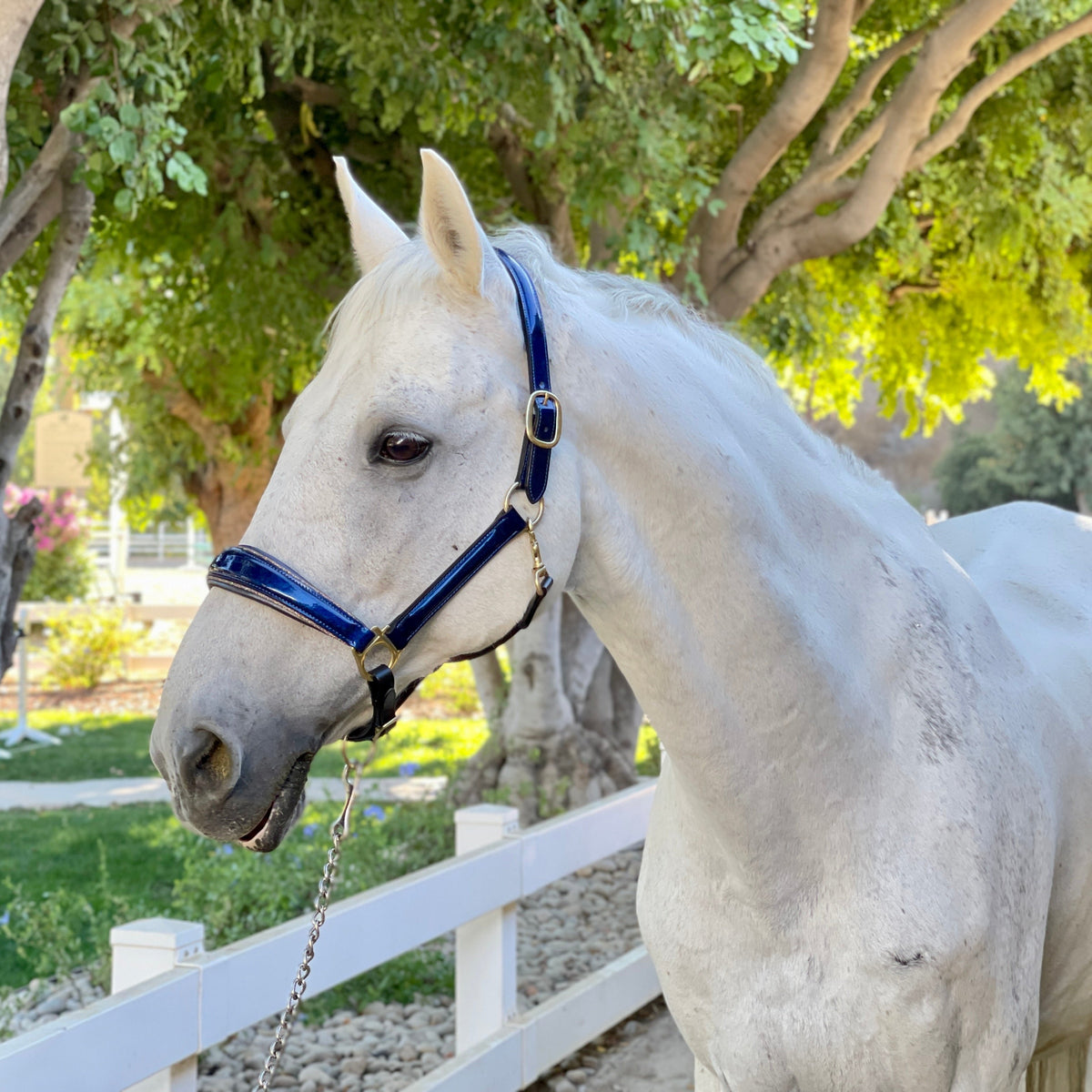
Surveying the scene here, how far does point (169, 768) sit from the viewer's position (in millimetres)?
1283

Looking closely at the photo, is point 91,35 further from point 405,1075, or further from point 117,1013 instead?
point 405,1075

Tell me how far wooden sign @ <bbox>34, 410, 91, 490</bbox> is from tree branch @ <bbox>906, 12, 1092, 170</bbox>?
26.0ft

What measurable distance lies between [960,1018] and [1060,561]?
1112mm

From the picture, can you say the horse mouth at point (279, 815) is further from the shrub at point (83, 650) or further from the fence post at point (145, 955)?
the shrub at point (83, 650)

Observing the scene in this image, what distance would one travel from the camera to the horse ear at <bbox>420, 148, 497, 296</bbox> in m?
1.32

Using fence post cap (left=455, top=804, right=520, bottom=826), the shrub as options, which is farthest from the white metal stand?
fence post cap (left=455, top=804, right=520, bottom=826)

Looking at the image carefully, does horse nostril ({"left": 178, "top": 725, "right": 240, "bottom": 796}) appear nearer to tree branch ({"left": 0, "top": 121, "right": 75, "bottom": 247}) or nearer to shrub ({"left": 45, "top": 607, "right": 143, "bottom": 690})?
tree branch ({"left": 0, "top": 121, "right": 75, "bottom": 247})

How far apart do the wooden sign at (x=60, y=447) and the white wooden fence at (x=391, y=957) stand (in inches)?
321

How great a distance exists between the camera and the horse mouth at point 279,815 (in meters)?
1.33

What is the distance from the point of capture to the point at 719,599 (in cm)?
152

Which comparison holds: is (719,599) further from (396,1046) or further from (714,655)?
(396,1046)

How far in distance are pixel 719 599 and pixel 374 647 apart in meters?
0.46

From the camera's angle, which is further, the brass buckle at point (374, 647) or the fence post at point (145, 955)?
the fence post at point (145, 955)

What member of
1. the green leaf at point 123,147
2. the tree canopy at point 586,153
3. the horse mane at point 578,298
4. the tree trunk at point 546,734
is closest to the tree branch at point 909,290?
the tree canopy at point 586,153
